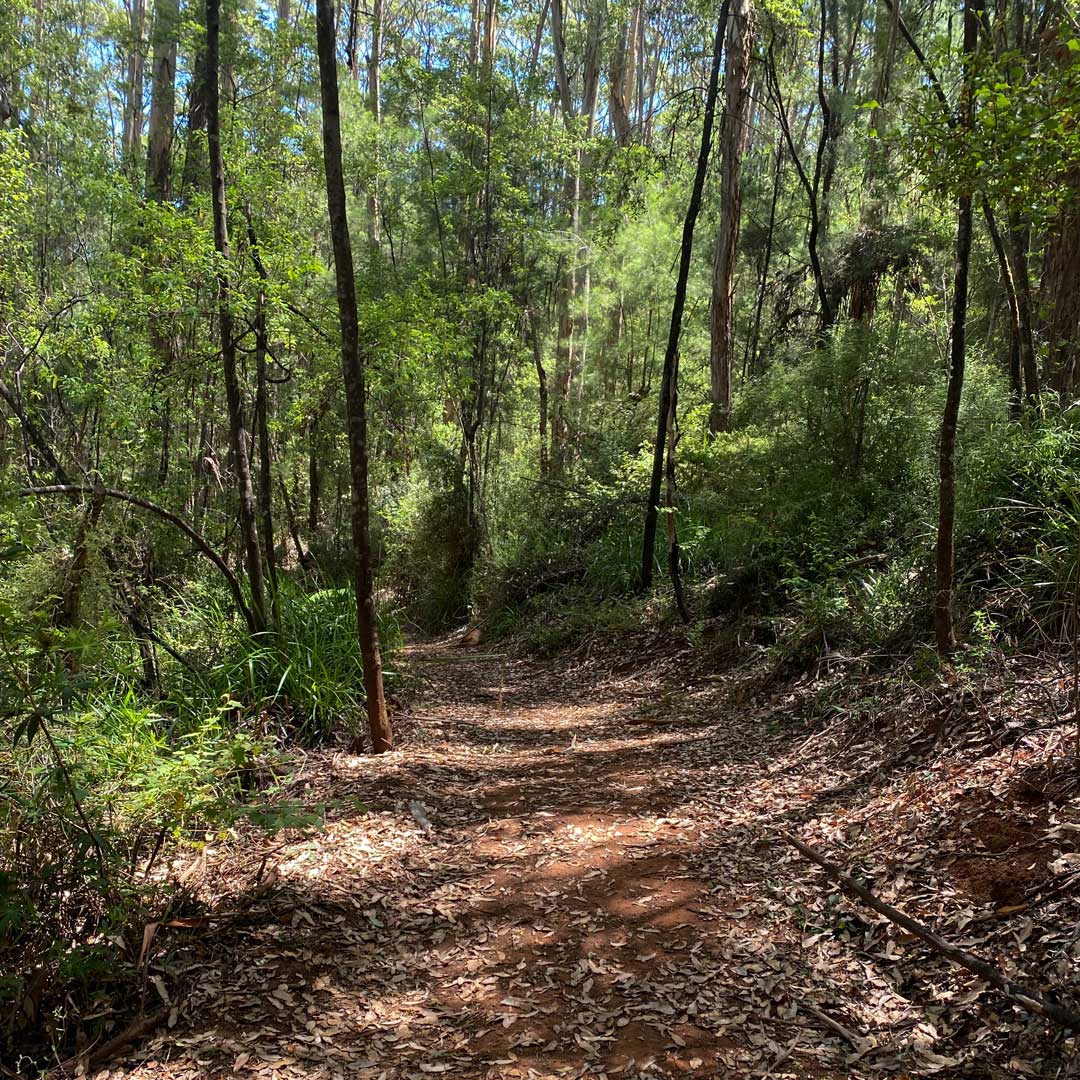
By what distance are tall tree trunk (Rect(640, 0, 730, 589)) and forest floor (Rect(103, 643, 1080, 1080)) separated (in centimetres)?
475

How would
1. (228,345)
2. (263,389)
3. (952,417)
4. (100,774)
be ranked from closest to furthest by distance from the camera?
1. (100,774)
2. (952,417)
3. (228,345)
4. (263,389)

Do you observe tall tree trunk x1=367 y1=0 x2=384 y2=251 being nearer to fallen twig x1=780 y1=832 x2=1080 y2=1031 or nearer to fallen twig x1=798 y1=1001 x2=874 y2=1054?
fallen twig x1=780 y1=832 x2=1080 y2=1031

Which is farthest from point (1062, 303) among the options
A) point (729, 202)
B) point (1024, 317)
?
point (729, 202)

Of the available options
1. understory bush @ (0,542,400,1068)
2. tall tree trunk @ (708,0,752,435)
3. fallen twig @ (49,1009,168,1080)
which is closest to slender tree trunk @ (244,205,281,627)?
understory bush @ (0,542,400,1068)

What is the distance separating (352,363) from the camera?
15.1 ft

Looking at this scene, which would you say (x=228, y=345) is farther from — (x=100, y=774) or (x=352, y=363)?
(x=100, y=774)

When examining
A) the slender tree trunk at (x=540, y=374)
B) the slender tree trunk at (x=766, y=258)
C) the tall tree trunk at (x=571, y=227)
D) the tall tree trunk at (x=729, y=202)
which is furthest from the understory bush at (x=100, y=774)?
the slender tree trunk at (x=766, y=258)

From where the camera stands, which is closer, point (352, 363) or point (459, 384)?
point (352, 363)

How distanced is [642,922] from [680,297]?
281 inches

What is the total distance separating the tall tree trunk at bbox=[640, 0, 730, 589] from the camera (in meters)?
7.84

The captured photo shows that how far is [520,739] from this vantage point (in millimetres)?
6301

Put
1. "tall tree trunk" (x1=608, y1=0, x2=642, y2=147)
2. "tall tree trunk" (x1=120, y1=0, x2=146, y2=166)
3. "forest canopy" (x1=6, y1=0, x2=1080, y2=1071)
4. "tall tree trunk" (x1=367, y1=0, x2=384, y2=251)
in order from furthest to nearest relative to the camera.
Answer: "tall tree trunk" (x1=608, y1=0, x2=642, y2=147) < "tall tree trunk" (x1=120, y1=0, x2=146, y2=166) < "tall tree trunk" (x1=367, y1=0, x2=384, y2=251) < "forest canopy" (x1=6, y1=0, x2=1080, y2=1071)

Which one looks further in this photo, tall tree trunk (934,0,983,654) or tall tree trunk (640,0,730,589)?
tall tree trunk (640,0,730,589)

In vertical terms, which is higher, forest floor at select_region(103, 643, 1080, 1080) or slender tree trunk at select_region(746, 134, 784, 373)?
slender tree trunk at select_region(746, 134, 784, 373)
